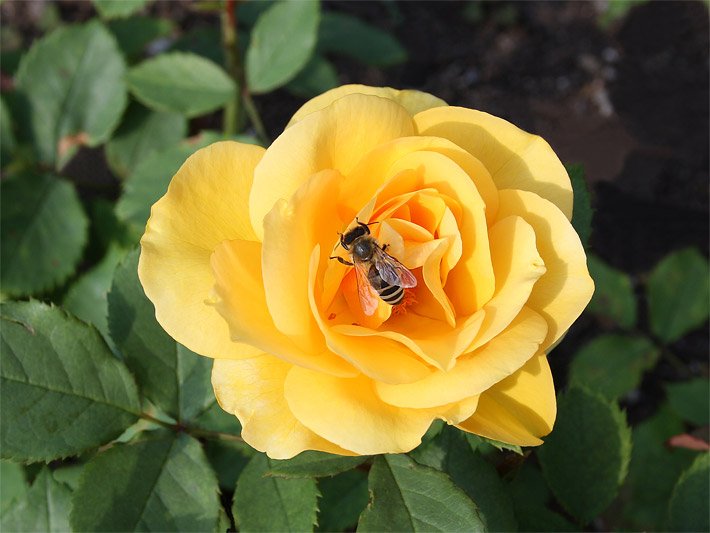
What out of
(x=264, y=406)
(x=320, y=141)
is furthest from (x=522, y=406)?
(x=320, y=141)

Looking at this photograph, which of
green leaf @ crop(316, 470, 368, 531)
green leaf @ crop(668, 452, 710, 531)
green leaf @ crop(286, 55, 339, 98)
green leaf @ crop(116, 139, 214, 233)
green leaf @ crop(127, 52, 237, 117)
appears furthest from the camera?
green leaf @ crop(286, 55, 339, 98)

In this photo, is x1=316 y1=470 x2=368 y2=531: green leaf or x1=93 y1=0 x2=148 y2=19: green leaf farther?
x1=93 y1=0 x2=148 y2=19: green leaf

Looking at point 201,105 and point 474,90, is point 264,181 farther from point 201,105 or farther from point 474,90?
point 474,90

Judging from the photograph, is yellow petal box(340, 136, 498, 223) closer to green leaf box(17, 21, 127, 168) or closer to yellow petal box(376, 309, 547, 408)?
yellow petal box(376, 309, 547, 408)

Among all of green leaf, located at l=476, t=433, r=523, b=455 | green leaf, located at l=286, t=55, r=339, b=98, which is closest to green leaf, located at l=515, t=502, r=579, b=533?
green leaf, located at l=476, t=433, r=523, b=455

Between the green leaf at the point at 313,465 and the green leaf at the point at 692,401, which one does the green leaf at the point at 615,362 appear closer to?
the green leaf at the point at 692,401

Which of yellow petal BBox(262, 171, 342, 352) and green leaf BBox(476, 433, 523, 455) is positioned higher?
yellow petal BBox(262, 171, 342, 352)

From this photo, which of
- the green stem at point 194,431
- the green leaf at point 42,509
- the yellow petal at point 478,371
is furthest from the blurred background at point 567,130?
the yellow petal at point 478,371

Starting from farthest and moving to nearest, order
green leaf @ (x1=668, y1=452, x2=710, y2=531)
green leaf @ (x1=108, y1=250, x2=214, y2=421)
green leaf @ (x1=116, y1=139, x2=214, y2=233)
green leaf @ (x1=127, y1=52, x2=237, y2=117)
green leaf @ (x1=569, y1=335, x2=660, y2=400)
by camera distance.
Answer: green leaf @ (x1=569, y1=335, x2=660, y2=400)
green leaf @ (x1=127, y1=52, x2=237, y2=117)
green leaf @ (x1=116, y1=139, x2=214, y2=233)
green leaf @ (x1=668, y1=452, x2=710, y2=531)
green leaf @ (x1=108, y1=250, x2=214, y2=421)
